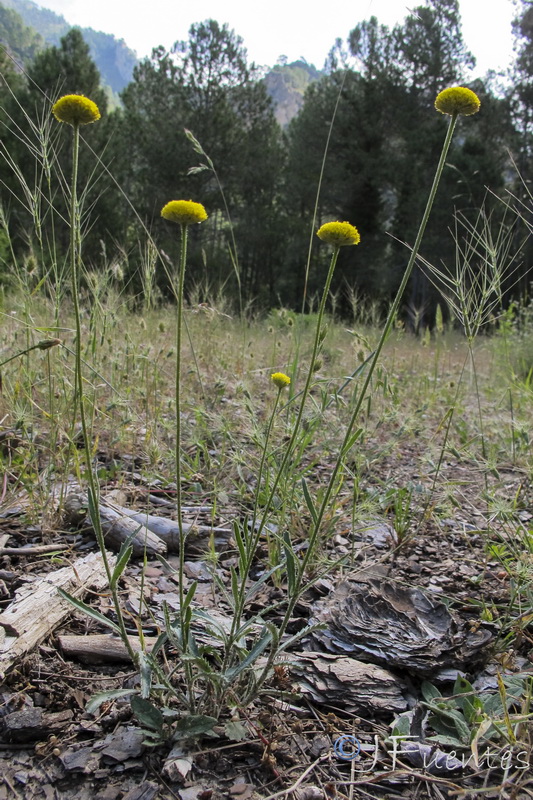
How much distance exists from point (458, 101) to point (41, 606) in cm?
140

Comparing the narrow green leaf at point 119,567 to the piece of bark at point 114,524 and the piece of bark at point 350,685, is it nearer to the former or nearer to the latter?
the piece of bark at point 350,685

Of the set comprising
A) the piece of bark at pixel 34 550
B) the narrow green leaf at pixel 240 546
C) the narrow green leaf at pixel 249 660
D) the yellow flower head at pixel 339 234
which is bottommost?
the piece of bark at pixel 34 550

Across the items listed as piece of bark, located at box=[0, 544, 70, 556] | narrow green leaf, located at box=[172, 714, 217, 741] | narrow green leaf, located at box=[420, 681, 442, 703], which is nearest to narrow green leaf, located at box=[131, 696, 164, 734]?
narrow green leaf, located at box=[172, 714, 217, 741]

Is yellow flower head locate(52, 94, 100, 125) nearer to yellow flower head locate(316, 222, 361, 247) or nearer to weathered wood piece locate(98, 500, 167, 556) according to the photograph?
yellow flower head locate(316, 222, 361, 247)

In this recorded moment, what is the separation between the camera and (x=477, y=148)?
549 inches

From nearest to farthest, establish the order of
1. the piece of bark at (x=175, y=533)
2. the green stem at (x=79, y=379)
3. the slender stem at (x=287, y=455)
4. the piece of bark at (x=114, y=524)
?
1. the green stem at (x=79, y=379)
2. the slender stem at (x=287, y=455)
3. the piece of bark at (x=114, y=524)
4. the piece of bark at (x=175, y=533)

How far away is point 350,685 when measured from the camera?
44.9 inches

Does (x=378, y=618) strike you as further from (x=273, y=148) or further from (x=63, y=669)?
(x=273, y=148)

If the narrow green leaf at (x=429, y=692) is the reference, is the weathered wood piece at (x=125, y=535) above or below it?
below

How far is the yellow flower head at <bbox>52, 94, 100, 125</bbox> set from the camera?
77 cm

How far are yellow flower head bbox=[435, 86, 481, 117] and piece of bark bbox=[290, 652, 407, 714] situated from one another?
3.70 feet

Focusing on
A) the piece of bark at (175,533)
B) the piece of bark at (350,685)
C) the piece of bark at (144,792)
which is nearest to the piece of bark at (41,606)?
the piece of bark at (175,533)

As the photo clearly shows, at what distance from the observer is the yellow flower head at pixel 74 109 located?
772 millimetres

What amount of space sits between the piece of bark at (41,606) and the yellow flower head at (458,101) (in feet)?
4.14
